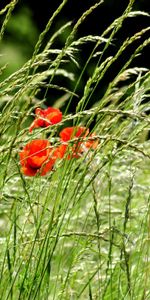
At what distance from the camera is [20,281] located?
7.34 ft

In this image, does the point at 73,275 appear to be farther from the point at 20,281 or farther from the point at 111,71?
the point at 111,71

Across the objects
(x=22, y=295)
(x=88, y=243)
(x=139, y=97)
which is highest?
(x=139, y=97)

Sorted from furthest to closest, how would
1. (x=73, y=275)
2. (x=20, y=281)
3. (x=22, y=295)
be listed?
(x=73, y=275) → (x=20, y=281) → (x=22, y=295)

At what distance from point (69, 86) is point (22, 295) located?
552cm

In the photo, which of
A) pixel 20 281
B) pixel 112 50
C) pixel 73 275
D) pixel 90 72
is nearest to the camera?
pixel 20 281

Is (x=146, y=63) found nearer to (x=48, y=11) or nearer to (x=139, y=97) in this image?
(x=48, y=11)

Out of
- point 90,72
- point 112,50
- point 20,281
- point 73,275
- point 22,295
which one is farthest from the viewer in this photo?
point 112,50

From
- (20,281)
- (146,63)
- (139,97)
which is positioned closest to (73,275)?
(20,281)

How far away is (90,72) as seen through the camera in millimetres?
7418

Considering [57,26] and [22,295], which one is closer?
[22,295]

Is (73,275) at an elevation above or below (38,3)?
below

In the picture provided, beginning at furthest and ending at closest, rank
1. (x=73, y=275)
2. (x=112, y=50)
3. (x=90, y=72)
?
(x=112, y=50) < (x=90, y=72) < (x=73, y=275)

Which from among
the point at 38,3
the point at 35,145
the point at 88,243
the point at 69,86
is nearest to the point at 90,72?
the point at 69,86

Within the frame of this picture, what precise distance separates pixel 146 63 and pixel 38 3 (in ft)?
3.72
